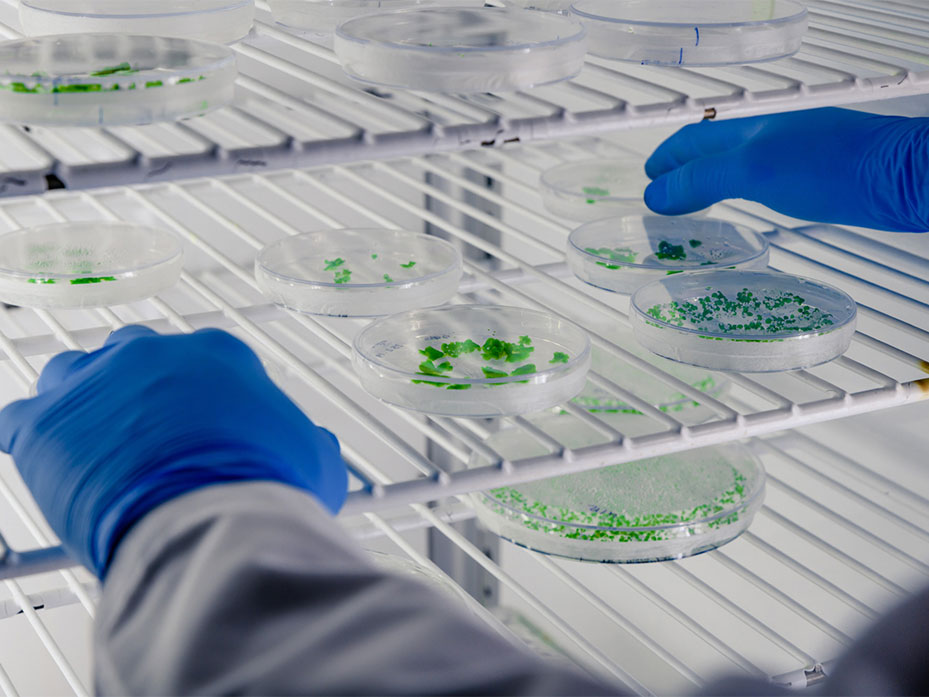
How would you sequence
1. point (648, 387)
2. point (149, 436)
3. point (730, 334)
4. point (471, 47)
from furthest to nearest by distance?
1. point (648, 387)
2. point (730, 334)
3. point (471, 47)
4. point (149, 436)

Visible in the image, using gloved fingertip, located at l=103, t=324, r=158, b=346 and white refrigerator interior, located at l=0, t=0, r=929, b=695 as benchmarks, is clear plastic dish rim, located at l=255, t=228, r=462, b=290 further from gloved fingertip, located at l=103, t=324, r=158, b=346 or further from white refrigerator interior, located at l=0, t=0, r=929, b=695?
gloved fingertip, located at l=103, t=324, r=158, b=346

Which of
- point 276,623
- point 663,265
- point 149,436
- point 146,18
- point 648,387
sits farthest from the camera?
point 648,387

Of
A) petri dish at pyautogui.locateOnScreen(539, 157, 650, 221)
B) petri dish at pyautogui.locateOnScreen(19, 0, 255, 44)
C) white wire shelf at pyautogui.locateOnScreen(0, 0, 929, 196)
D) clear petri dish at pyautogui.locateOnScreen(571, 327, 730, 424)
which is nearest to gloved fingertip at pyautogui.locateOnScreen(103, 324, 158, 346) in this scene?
white wire shelf at pyautogui.locateOnScreen(0, 0, 929, 196)

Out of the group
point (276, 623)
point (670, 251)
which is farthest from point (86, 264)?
point (276, 623)

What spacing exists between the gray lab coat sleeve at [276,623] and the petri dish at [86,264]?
56cm

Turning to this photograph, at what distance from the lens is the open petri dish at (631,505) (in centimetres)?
127

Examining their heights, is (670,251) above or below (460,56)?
below

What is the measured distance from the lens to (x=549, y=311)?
51.5 inches

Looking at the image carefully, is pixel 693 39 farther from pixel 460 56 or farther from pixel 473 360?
pixel 473 360

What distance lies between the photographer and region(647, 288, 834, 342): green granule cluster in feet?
3.81

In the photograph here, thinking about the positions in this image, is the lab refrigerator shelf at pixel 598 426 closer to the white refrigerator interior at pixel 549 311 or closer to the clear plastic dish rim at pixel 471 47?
the white refrigerator interior at pixel 549 311

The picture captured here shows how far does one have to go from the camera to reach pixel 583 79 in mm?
1820

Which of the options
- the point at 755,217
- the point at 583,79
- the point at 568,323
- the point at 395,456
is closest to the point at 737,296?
the point at 568,323

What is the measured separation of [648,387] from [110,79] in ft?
2.99
